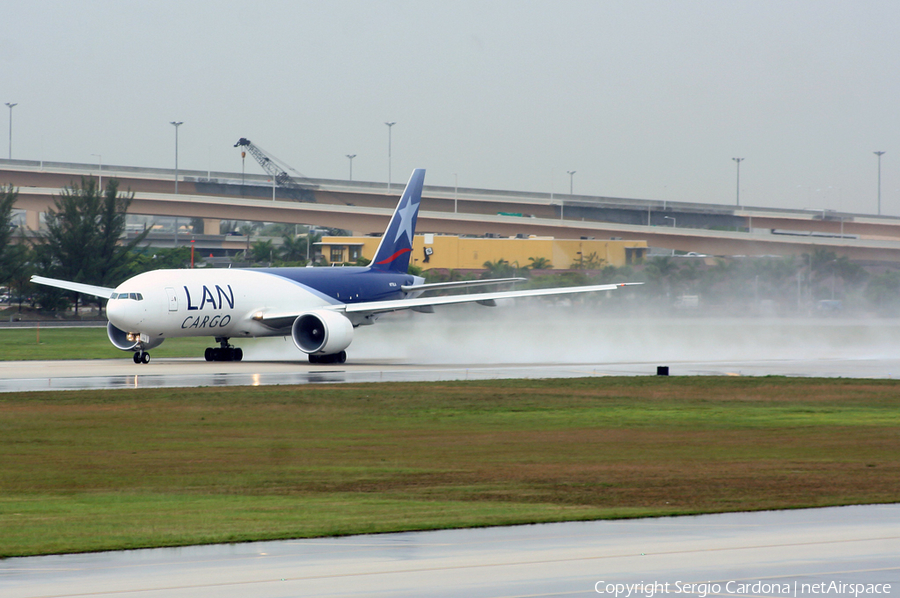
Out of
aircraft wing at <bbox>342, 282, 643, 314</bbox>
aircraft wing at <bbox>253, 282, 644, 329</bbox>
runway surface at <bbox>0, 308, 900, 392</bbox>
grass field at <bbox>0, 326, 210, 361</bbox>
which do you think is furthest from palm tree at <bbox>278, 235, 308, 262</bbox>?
aircraft wing at <bbox>342, 282, 643, 314</bbox>

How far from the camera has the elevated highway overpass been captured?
12225 cm

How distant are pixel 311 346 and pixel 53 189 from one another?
86.0m

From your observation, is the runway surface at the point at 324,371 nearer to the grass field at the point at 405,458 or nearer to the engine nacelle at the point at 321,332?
the engine nacelle at the point at 321,332

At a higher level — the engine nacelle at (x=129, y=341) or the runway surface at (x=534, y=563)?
the engine nacelle at (x=129, y=341)

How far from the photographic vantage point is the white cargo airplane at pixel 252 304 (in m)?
44.0

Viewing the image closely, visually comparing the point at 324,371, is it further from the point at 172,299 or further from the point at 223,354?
the point at 223,354

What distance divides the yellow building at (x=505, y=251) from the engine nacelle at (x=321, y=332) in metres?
84.0

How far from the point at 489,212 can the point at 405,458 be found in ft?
408

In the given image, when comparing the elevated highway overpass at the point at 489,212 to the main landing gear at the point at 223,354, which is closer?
the main landing gear at the point at 223,354

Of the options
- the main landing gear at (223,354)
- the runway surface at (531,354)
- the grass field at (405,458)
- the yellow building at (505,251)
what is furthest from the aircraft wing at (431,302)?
the yellow building at (505,251)

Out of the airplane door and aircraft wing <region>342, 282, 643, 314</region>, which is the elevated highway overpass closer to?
aircraft wing <region>342, 282, 643, 314</region>

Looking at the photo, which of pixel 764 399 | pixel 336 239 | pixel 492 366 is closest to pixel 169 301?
pixel 492 366

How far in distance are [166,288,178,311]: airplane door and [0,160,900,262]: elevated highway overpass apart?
259 ft

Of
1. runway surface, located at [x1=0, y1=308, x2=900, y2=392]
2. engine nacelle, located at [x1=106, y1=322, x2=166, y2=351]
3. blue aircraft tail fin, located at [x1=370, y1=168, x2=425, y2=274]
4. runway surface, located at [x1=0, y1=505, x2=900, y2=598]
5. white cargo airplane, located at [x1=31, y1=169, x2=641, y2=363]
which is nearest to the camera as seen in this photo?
runway surface, located at [x1=0, y1=505, x2=900, y2=598]
